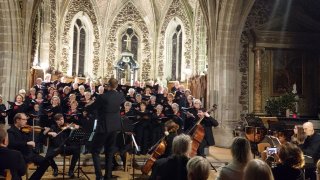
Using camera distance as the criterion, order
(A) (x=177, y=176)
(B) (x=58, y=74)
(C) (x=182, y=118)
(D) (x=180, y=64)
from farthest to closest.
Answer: (D) (x=180, y=64) < (B) (x=58, y=74) < (C) (x=182, y=118) < (A) (x=177, y=176)

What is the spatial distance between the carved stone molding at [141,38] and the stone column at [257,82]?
→ 952 cm

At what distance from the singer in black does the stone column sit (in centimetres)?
875

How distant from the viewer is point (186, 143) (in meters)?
4.18

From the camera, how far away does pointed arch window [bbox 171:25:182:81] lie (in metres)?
22.0

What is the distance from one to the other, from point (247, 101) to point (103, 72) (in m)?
10.4

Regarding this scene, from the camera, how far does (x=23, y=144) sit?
6.14 metres

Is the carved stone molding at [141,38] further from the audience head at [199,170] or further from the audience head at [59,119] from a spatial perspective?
the audience head at [199,170]

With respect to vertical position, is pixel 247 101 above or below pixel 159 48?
below

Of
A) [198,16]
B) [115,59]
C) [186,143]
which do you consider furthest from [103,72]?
[186,143]

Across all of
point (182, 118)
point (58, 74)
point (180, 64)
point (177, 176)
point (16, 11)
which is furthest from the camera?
point (180, 64)

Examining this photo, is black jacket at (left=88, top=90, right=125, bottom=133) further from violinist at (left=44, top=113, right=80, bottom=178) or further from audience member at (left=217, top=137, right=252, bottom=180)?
audience member at (left=217, top=137, right=252, bottom=180)

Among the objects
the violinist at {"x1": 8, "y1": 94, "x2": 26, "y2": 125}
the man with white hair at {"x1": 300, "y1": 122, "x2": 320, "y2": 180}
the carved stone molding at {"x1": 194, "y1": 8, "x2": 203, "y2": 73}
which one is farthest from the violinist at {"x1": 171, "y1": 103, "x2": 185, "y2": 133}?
the carved stone molding at {"x1": 194, "y1": 8, "x2": 203, "y2": 73}

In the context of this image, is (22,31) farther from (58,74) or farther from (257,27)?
(257,27)

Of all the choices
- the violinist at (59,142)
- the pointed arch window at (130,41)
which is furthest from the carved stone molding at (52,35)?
the violinist at (59,142)
